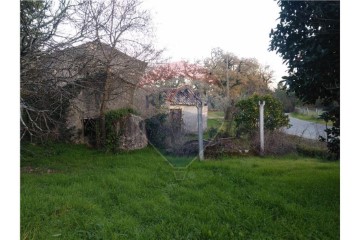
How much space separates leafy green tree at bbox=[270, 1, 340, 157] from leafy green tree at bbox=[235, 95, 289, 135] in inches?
91.3

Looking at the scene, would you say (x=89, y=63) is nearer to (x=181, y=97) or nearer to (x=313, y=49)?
(x=181, y=97)

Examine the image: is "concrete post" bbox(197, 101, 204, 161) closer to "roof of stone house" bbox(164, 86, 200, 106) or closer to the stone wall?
"roof of stone house" bbox(164, 86, 200, 106)

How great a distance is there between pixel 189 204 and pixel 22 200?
1386 mm

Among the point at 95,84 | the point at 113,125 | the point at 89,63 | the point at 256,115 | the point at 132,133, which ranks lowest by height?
the point at 132,133

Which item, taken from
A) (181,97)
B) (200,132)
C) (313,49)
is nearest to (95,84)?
(181,97)

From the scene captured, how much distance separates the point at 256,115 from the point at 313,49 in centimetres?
293

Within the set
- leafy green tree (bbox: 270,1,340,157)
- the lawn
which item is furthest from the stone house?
leafy green tree (bbox: 270,1,340,157)

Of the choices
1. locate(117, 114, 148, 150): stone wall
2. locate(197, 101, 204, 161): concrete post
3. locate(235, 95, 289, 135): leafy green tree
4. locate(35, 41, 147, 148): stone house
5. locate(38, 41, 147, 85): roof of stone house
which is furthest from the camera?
locate(235, 95, 289, 135): leafy green tree

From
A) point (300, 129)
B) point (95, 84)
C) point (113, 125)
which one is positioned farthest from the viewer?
point (300, 129)

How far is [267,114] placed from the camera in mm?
4750

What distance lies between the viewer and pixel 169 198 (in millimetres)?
2406

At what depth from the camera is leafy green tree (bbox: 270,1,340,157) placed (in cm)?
184

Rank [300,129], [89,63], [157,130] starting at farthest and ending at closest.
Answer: [300,129] → [157,130] → [89,63]
